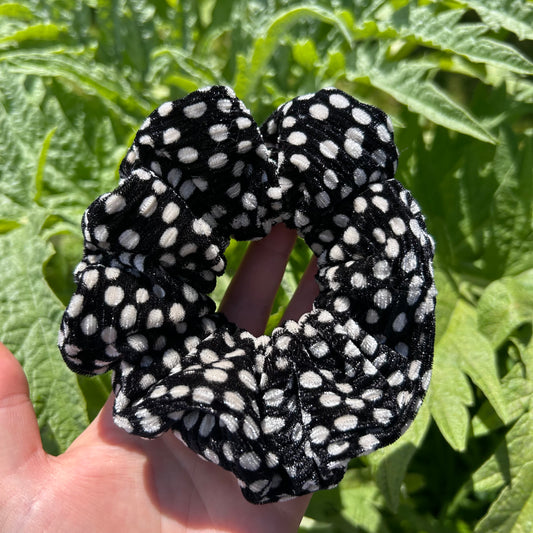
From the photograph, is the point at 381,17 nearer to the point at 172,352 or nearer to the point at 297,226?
the point at 297,226

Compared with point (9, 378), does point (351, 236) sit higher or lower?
higher

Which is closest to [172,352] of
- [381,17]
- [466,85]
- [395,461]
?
[395,461]

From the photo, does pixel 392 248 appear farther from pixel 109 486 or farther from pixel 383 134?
pixel 109 486

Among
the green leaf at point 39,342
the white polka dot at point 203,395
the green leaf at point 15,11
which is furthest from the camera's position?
the green leaf at point 15,11

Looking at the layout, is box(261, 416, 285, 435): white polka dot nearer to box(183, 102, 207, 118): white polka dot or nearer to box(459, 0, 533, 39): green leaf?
box(183, 102, 207, 118): white polka dot

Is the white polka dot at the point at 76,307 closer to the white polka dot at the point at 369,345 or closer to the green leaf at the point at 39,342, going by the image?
the green leaf at the point at 39,342

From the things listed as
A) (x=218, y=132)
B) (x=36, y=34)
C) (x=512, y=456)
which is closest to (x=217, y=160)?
(x=218, y=132)

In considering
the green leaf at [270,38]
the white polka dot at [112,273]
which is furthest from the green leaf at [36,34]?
the white polka dot at [112,273]
